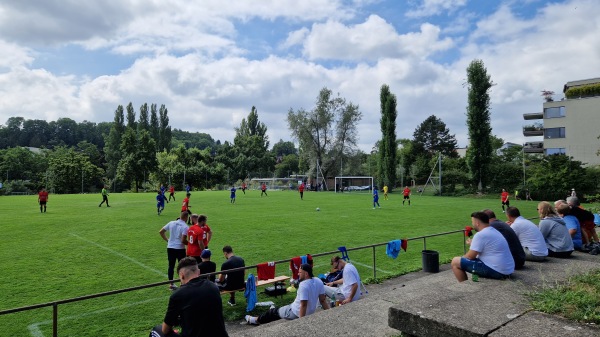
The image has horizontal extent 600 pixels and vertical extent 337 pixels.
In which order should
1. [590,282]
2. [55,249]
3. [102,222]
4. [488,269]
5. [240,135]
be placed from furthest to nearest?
[240,135], [102,222], [55,249], [488,269], [590,282]

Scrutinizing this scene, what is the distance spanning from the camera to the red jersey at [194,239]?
9.23 m

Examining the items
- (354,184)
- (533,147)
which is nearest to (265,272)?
(354,184)

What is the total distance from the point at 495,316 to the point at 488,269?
→ 6.59ft

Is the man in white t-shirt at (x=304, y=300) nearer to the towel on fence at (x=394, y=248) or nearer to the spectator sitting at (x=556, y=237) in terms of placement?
the towel on fence at (x=394, y=248)

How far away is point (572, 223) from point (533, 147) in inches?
2496

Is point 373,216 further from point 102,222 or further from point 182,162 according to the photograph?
point 182,162

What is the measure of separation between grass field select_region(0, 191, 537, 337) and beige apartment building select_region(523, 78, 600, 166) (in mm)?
38995

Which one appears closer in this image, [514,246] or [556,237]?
[514,246]

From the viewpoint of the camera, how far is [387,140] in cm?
6256

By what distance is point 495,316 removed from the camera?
4.01 m

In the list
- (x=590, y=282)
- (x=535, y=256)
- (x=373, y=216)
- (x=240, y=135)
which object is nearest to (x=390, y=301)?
(x=590, y=282)

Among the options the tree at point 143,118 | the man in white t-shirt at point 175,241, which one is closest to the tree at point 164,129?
the tree at point 143,118

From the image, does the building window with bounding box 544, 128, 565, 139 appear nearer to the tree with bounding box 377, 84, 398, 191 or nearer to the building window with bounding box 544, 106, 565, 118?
the building window with bounding box 544, 106, 565, 118

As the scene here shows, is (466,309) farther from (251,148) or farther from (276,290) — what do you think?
(251,148)
